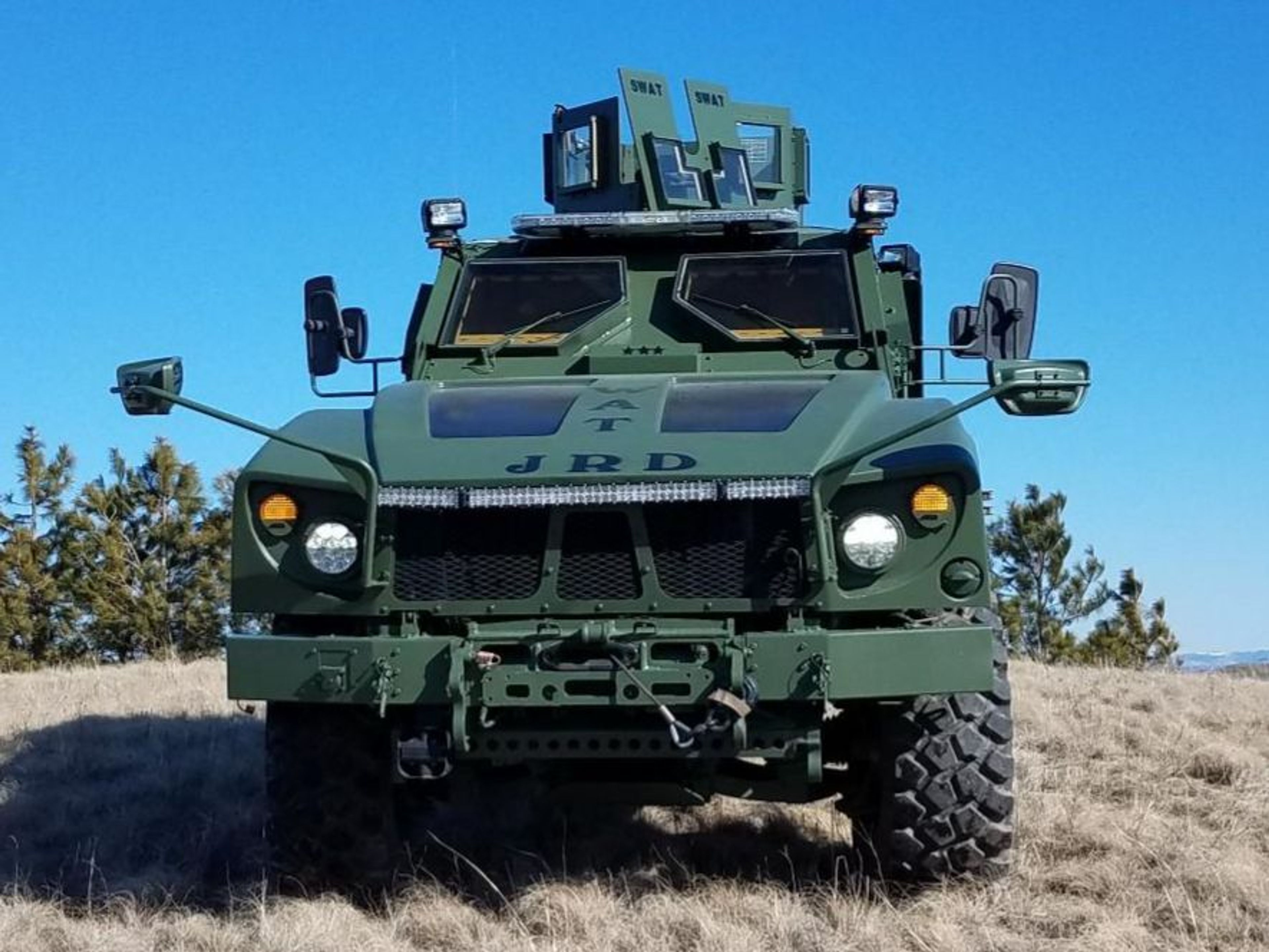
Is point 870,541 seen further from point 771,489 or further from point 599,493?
point 599,493

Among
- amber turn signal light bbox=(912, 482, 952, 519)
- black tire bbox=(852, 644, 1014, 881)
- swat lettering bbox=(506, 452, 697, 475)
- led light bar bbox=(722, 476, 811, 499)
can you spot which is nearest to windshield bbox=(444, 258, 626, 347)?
swat lettering bbox=(506, 452, 697, 475)

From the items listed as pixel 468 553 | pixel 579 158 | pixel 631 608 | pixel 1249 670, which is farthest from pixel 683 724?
pixel 1249 670

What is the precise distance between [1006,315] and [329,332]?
2.67 m

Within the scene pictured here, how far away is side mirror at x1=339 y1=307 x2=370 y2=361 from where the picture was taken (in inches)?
263

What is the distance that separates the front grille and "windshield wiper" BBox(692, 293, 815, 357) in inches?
64.5

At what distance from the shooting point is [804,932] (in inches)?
178

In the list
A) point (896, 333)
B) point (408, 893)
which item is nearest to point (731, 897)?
point (408, 893)

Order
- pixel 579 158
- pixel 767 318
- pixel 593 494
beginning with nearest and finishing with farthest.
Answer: pixel 593 494
pixel 767 318
pixel 579 158

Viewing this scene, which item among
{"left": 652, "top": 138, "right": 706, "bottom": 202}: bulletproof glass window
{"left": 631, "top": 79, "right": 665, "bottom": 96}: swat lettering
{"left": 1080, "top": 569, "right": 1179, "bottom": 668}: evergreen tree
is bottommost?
{"left": 1080, "top": 569, "right": 1179, "bottom": 668}: evergreen tree

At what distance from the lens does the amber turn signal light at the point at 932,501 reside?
4.60 m

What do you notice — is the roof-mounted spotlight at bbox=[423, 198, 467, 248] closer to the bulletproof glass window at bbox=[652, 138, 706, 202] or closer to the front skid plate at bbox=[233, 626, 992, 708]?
the bulletproof glass window at bbox=[652, 138, 706, 202]

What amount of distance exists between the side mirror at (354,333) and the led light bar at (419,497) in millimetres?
2141

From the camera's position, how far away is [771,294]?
6.46m

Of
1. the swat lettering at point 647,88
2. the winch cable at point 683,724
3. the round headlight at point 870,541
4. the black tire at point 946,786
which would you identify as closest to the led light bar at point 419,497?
the winch cable at point 683,724
